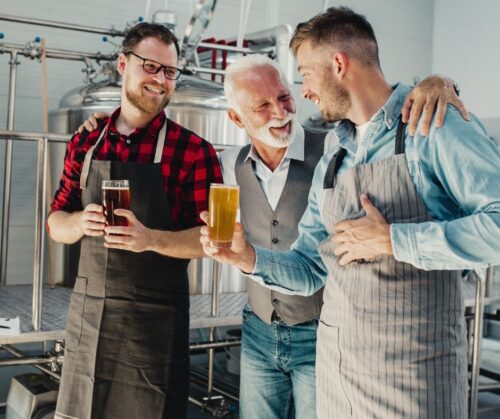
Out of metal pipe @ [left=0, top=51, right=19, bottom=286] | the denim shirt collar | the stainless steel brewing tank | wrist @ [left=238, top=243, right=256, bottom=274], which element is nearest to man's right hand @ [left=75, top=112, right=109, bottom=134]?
wrist @ [left=238, top=243, right=256, bottom=274]

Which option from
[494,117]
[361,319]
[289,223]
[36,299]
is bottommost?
[36,299]

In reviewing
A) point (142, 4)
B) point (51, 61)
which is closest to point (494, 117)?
point (142, 4)

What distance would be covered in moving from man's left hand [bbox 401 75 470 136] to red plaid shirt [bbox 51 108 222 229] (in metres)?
0.87

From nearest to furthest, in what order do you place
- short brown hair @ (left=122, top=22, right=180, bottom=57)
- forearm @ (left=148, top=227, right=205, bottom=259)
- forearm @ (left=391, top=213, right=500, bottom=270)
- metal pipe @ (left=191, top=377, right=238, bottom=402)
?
forearm @ (left=391, top=213, right=500, bottom=270) → forearm @ (left=148, top=227, right=205, bottom=259) → short brown hair @ (left=122, top=22, right=180, bottom=57) → metal pipe @ (left=191, top=377, right=238, bottom=402)

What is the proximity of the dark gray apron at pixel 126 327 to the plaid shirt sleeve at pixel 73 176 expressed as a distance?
3.6 inches

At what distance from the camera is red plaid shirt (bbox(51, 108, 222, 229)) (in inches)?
87.4

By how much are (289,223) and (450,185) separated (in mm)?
848

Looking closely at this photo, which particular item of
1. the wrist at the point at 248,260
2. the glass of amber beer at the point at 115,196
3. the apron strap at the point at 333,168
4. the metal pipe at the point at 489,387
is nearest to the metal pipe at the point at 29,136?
the glass of amber beer at the point at 115,196

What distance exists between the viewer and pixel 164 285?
2211 millimetres

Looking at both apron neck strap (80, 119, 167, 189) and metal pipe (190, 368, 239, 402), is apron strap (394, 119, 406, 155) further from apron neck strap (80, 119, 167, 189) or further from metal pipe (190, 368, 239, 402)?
metal pipe (190, 368, 239, 402)

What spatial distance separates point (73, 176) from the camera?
90.6 inches

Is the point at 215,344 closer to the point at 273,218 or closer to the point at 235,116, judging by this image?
the point at 273,218

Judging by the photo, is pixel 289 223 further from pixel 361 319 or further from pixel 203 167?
pixel 361 319

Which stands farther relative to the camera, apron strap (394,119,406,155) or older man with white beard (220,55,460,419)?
older man with white beard (220,55,460,419)
